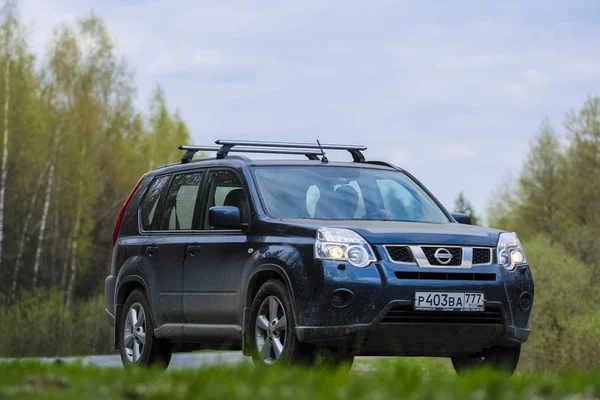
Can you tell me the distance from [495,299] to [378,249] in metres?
1.01

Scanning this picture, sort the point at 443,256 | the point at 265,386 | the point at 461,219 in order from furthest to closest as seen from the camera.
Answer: the point at 461,219 < the point at 443,256 < the point at 265,386

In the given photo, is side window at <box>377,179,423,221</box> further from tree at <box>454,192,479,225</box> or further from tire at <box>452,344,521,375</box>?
tree at <box>454,192,479,225</box>

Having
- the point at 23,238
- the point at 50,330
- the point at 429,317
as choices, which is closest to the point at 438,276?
the point at 429,317

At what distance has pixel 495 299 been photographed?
938 cm

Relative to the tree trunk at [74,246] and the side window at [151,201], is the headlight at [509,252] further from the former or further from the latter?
the tree trunk at [74,246]

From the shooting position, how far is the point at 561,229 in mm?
62688

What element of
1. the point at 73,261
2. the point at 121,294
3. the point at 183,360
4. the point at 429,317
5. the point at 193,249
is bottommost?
the point at 73,261

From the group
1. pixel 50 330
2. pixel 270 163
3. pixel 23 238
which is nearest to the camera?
pixel 270 163

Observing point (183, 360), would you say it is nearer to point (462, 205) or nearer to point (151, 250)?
point (151, 250)

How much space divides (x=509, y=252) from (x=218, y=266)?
2.44 meters

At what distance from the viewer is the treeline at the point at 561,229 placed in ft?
176

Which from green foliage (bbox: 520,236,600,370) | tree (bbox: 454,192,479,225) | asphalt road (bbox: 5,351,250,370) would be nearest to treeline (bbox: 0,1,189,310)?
green foliage (bbox: 520,236,600,370)

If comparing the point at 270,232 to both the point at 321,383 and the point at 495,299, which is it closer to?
the point at 495,299

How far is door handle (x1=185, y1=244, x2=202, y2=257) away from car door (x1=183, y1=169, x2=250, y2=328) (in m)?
0.04
